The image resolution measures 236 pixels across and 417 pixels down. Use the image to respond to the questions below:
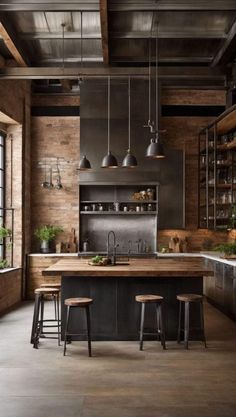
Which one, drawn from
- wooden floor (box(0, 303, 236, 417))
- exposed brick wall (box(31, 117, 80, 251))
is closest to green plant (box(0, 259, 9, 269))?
exposed brick wall (box(31, 117, 80, 251))

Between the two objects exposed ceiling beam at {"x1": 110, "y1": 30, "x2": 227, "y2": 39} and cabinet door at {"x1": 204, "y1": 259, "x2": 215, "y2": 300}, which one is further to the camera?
cabinet door at {"x1": 204, "y1": 259, "x2": 215, "y2": 300}

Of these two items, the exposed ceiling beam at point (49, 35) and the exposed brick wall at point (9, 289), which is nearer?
the exposed ceiling beam at point (49, 35)

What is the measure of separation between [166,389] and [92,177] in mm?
6119

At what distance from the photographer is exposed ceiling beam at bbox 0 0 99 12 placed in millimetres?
6531

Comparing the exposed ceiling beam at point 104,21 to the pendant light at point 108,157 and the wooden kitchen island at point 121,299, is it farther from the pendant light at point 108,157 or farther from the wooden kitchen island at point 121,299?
the wooden kitchen island at point 121,299

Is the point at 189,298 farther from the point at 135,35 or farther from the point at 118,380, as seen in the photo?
the point at 135,35

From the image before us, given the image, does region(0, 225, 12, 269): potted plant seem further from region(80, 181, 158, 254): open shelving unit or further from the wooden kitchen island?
the wooden kitchen island

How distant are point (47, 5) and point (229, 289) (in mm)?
4943

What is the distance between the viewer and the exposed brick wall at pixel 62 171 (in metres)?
10.9

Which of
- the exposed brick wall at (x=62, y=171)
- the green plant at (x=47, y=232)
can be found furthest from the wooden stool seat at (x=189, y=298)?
the exposed brick wall at (x=62, y=171)

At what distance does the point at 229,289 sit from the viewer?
8.06 m

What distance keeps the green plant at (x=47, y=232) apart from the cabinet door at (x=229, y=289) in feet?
12.8

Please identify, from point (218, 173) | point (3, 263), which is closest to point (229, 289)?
point (218, 173)

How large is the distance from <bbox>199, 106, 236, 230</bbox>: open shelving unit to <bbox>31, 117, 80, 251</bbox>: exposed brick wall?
2.69m
